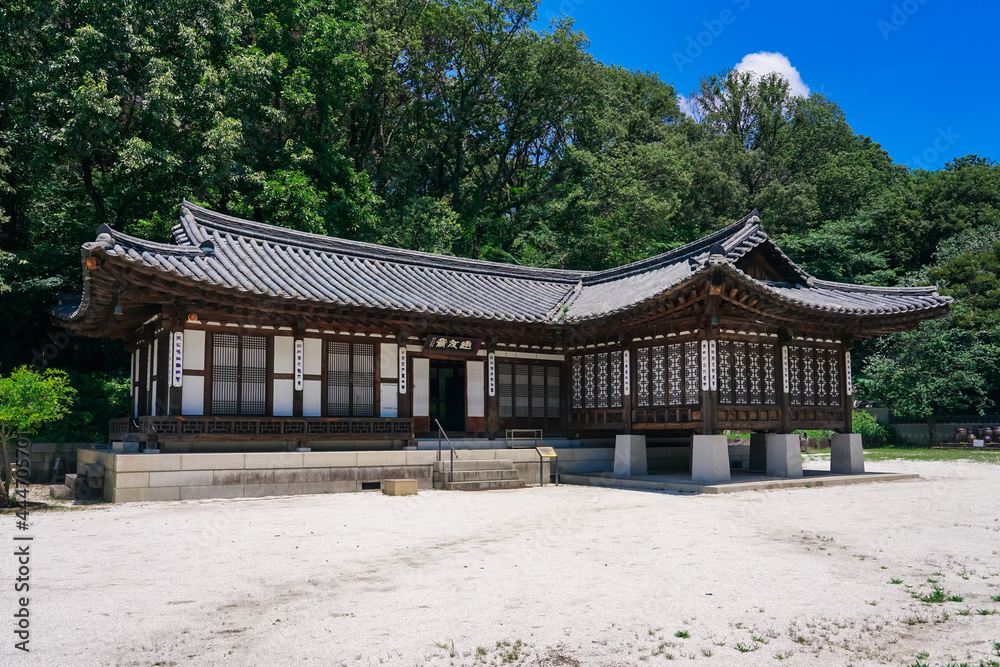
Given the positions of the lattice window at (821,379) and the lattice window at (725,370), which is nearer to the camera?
the lattice window at (725,370)

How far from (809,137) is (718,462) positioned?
44.0 m

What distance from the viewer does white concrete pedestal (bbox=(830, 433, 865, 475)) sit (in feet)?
69.6

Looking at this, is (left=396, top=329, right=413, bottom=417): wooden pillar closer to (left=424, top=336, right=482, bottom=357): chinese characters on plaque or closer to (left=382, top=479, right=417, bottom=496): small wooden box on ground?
(left=424, top=336, right=482, bottom=357): chinese characters on plaque

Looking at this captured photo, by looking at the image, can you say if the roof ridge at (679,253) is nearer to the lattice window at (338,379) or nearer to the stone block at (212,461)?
the lattice window at (338,379)

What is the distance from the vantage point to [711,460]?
18047 mm

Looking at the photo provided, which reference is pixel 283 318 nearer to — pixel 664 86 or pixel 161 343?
pixel 161 343

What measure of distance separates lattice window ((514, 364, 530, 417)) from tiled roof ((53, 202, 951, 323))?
75.3 inches

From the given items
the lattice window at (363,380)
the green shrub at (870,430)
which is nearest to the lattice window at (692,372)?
the lattice window at (363,380)

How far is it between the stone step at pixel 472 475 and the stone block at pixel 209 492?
476 cm

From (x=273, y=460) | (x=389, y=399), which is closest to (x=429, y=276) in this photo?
(x=389, y=399)

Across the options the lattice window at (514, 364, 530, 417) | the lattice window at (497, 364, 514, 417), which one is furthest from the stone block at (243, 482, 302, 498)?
the lattice window at (514, 364, 530, 417)

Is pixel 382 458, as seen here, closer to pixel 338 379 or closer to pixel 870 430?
pixel 338 379

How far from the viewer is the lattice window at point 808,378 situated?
67.2 feet

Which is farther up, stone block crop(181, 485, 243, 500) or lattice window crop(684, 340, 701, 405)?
lattice window crop(684, 340, 701, 405)
